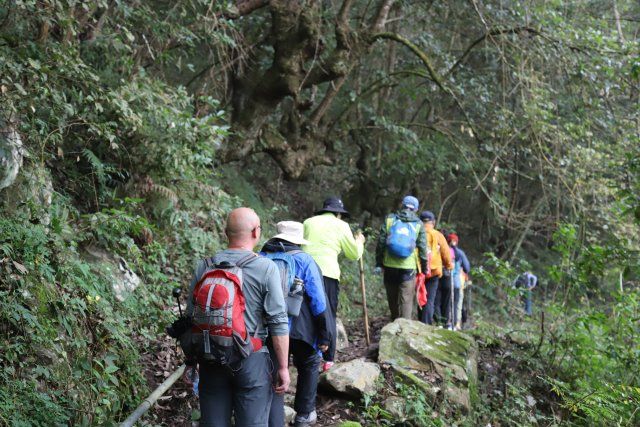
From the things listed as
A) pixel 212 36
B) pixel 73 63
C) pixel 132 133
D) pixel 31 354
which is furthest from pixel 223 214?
pixel 31 354

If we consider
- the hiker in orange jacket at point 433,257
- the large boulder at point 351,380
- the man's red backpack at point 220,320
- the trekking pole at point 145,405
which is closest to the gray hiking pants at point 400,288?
the hiker in orange jacket at point 433,257

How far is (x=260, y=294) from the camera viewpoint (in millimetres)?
4090

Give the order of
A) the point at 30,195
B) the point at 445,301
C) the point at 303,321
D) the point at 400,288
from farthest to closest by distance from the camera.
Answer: the point at 445,301 → the point at 400,288 → the point at 30,195 → the point at 303,321

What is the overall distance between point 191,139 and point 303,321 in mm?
3948

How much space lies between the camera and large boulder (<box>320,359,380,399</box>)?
20.7 ft

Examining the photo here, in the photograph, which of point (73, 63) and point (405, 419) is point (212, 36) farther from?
point (405, 419)

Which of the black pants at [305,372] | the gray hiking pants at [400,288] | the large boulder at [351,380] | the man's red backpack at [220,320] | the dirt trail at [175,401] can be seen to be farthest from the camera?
the gray hiking pants at [400,288]

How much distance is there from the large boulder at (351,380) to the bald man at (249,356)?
229 centimetres

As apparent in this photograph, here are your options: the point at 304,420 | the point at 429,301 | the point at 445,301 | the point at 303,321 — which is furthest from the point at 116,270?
→ the point at 445,301

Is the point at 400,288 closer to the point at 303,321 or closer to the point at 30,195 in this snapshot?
the point at 303,321

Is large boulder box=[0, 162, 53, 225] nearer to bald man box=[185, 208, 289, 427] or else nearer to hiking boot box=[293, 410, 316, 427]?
bald man box=[185, 208, 289, 427]

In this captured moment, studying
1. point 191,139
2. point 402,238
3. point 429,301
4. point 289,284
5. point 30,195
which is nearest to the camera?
point 289,284

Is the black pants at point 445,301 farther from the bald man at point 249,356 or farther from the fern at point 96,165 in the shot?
the bald man at point 249,356

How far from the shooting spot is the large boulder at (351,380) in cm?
631
